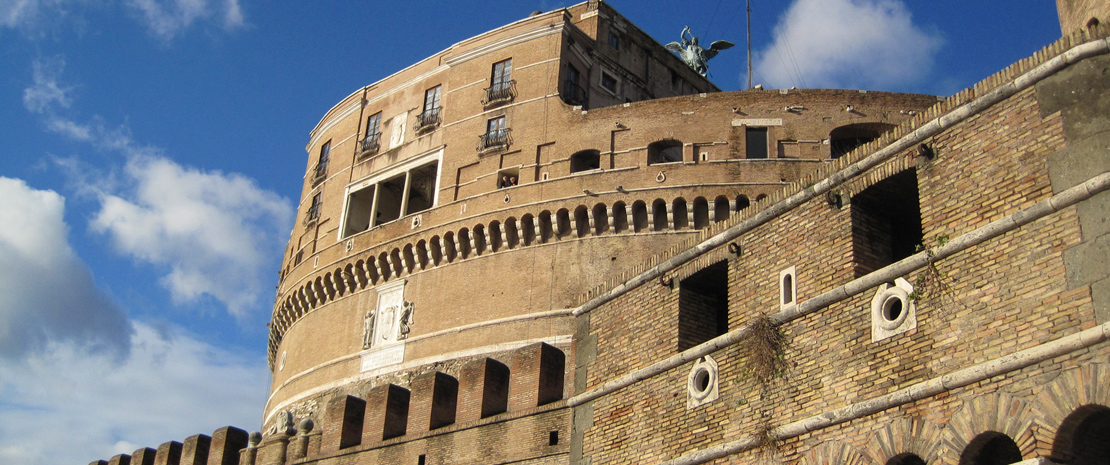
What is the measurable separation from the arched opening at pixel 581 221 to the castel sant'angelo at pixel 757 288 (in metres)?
0.06

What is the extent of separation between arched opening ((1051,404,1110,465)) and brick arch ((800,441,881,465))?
1.79 meters

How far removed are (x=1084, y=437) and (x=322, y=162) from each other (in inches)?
1206

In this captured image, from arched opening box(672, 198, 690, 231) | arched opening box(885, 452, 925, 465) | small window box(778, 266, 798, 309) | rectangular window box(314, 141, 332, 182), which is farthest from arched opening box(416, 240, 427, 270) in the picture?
arched opening box(885, 452, 925, 465)

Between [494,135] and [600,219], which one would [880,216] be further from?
[494,135]

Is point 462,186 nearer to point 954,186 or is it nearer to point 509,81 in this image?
point 509,81

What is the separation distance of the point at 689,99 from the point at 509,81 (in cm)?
574

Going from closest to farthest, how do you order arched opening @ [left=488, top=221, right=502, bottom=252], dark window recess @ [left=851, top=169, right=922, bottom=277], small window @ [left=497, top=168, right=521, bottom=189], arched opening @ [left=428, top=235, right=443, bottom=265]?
1. dark window recess @ [left=851, top=169, right=922, bottom=277]
2. arched opening @ [left=488, top=221, right=502, bottom=252]
3. small window @ [left=497, top=168, right=521, bottom=189]
4. arched opening @ [left=428, top=235, right=443, bottom=265]

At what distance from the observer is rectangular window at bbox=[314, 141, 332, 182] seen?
36156 millimetres

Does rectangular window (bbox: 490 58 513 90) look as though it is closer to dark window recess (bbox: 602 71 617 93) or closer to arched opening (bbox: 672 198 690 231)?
dark window recess (bbox: 602 71 617 93)

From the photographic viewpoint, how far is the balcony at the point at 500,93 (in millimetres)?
30906

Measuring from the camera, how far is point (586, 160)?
2909 cm

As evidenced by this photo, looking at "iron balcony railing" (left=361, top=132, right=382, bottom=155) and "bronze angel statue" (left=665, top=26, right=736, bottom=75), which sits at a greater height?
"bronze angel statue" (left=665, top=26, right=736, bottom=75)

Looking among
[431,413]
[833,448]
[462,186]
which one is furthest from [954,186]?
[462,186]

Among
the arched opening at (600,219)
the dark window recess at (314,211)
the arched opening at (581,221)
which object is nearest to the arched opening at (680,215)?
the arched opening at (600,219)
